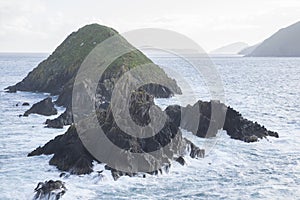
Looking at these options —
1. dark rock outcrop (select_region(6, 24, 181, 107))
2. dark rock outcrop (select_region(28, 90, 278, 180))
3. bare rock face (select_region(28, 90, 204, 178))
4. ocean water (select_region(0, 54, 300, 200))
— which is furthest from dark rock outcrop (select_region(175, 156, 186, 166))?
dark rock outcrop (select_region(6, 24, 181, 107))

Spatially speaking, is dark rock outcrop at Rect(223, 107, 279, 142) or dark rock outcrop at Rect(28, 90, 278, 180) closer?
dark rock outcrop at Rect(28, 90, 278, 180)

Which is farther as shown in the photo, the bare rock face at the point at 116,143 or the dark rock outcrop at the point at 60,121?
the dark rock outcrop at the point at 60,121

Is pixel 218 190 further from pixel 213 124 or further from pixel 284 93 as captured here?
pixel 284 93

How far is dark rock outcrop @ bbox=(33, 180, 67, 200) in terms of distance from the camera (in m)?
33.4

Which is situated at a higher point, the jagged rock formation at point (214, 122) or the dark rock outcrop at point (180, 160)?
the jagged rock formation at point (214, 122)

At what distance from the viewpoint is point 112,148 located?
Result: 42344 millimetres

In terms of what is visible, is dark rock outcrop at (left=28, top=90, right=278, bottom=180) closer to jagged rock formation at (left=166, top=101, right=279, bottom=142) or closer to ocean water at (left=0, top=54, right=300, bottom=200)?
jagged rock formation at (left=166, top=101, right=279, bottom=142)

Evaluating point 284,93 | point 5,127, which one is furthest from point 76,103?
point 284,93

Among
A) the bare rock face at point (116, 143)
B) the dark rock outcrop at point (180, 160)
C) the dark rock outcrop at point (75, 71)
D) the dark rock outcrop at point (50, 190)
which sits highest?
the dark rock outcrop at point (75, 71)

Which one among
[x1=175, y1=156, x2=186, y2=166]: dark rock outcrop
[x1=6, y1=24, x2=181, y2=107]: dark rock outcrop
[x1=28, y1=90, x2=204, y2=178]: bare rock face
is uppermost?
[x1=6, y1=24, x2=181, y2=107]: dark rock outcrop

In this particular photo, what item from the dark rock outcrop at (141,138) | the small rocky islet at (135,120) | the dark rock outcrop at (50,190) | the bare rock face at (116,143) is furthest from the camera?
the small rocky islet at (135,120)

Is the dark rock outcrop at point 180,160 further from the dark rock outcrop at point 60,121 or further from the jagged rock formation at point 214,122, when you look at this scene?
the dark rock outcrop at point 60,121

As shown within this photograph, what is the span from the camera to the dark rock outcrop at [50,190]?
33406mm

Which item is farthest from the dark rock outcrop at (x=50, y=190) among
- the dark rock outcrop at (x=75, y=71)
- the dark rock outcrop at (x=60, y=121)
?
the dark rock outcrop at (x=75, y=71)
